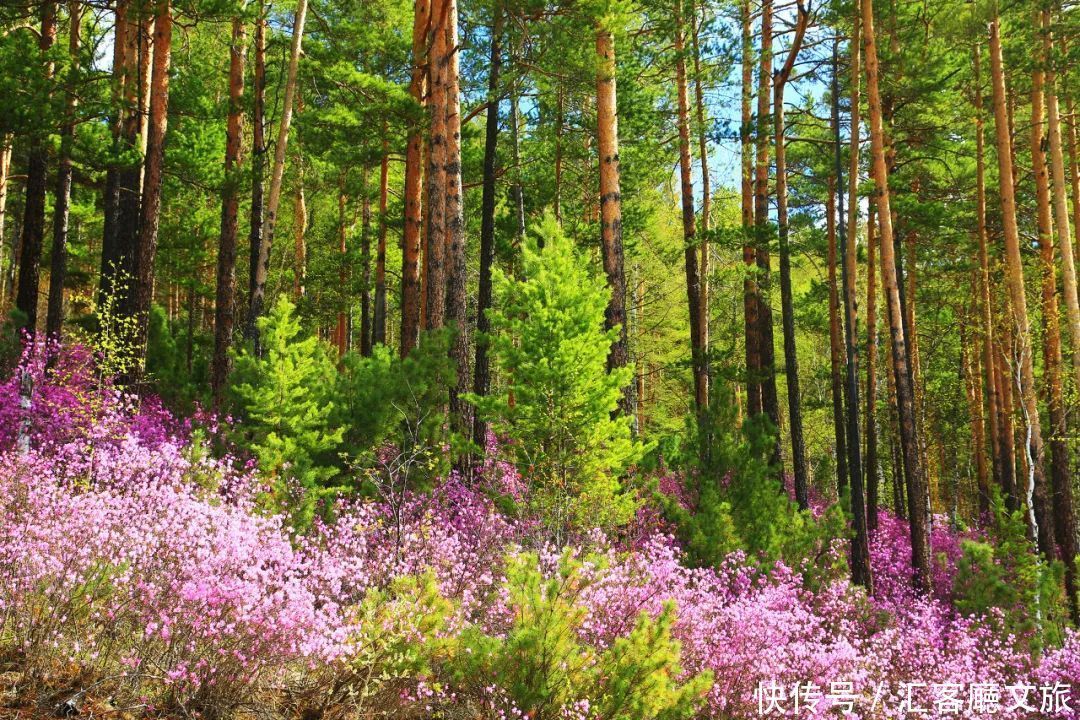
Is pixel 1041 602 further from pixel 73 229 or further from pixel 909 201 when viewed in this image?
pixel 73 229

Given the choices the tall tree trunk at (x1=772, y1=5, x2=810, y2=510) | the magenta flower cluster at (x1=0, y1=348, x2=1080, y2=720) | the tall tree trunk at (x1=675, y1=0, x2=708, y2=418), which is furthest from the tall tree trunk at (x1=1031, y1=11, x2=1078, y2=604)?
the tall tree trunk at (x1=675, y1=0, x2=708, y2=418)

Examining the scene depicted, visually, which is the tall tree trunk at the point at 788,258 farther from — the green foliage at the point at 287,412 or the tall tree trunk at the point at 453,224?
the green foliage at the point at 287,412

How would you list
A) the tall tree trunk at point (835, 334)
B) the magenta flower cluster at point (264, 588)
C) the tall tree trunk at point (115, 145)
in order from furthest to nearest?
1. the tall tree trunk at point (835, 334)
2. the tall tree trunk at point (115, 145)
3. the magenta flower cluster at point (264, 588)

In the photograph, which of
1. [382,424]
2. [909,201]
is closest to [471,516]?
[382,424]

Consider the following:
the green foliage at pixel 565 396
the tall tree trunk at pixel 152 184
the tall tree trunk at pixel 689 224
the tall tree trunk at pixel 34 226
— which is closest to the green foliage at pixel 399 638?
the green foliage at pixel 565 396

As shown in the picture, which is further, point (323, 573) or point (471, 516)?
point (471, 516)

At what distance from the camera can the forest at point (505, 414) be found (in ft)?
14.5

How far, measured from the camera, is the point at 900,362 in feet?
35.9

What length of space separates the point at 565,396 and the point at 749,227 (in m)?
5.45

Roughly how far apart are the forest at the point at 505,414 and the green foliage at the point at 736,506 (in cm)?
4

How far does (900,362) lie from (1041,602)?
3600 mm

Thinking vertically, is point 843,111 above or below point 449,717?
above

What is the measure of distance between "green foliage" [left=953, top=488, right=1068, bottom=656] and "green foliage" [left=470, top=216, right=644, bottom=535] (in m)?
5.30

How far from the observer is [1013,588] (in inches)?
396
